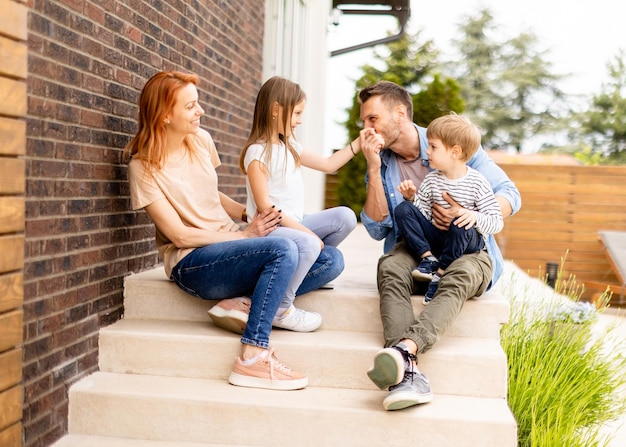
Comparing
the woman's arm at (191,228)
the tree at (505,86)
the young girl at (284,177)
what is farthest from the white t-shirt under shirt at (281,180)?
the tree at (505,86)

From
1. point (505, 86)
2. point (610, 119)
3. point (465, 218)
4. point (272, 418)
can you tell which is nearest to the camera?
point (272, 418)

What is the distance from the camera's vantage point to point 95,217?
3.26 m

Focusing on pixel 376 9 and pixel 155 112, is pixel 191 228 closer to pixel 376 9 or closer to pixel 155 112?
pixel 155 112

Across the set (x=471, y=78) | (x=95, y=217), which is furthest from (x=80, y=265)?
(x=471, y=78)

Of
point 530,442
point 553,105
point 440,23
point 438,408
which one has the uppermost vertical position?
point 440,23

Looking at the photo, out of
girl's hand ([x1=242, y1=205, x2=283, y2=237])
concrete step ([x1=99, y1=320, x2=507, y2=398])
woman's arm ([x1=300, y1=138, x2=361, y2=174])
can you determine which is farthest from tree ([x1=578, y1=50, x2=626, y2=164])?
girl's hand ([x1=242, y1=205, x2=283, y2=237])

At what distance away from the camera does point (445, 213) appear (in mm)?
3488

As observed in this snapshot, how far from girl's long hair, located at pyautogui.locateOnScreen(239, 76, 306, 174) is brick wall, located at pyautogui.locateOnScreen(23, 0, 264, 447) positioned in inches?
23.4

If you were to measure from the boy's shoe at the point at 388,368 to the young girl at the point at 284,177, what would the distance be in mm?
610

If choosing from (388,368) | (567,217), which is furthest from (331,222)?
(567,217)

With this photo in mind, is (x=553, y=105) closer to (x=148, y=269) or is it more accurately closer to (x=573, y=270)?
(x=573, y=270)

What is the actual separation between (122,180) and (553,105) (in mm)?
29611

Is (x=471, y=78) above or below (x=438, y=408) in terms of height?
above

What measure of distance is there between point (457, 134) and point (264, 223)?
3.06 ft
